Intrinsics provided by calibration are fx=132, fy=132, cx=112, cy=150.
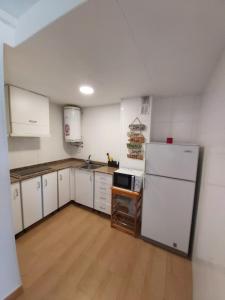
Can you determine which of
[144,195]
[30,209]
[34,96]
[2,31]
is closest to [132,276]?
[144,195]

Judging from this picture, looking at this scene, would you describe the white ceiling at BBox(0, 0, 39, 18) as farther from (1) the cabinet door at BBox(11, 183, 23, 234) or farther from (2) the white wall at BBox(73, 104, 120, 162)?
(2) the white wall at BBox(73, 104, 120, 162)

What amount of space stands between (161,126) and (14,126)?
2.25 meters

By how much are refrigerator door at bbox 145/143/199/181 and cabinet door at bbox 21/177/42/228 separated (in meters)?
1.69

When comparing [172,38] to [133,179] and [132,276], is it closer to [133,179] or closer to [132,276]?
[133,179]

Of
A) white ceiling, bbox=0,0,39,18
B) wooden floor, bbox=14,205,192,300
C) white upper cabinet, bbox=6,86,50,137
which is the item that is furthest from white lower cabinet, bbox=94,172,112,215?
white ceiling, bbox=0,0,39,18

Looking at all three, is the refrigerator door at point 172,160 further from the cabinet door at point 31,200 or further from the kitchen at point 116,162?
the cabinet door at point 31,200

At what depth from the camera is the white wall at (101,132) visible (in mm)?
2736

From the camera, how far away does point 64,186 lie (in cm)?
259

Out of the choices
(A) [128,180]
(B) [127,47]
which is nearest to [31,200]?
(A) [128,180]

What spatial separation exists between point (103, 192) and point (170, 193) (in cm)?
117

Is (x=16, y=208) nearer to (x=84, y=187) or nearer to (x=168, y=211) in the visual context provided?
(x=84, y=187)

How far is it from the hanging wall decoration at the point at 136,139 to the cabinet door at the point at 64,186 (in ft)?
4.29

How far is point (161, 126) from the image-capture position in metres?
2.28

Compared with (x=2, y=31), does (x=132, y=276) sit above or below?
below
